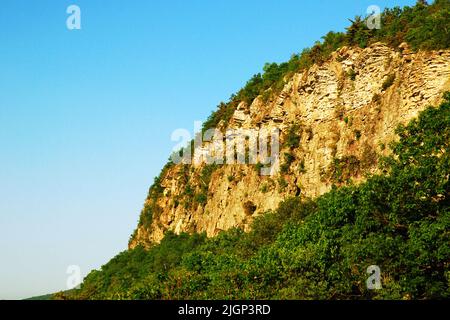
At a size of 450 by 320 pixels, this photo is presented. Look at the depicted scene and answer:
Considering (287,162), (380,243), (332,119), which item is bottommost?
(380,243)

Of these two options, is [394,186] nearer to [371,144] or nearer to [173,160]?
[371,144]

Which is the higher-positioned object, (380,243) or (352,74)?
(352,74)

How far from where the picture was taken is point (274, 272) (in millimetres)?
28531

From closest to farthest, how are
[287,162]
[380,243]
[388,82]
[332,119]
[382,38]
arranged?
[380,243]
[388,82]
[382,38]
[332,119]
[287,162]

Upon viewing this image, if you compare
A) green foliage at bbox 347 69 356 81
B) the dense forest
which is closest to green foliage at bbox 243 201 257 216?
the dense forest

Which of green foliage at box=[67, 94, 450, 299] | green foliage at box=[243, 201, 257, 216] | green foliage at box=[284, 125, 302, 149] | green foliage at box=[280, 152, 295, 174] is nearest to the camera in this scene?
green foliage at box=[67, 94, 450, 299]

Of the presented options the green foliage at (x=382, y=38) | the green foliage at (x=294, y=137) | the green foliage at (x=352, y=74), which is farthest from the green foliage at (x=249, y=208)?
the green foliage at (x=352, y=74)

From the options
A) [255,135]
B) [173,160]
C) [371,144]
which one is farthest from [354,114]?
[173,160]

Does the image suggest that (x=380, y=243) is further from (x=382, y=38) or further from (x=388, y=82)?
(x=382, y=38)

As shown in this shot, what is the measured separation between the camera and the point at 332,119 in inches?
1943

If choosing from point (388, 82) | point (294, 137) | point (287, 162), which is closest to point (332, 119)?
point (294, 137)

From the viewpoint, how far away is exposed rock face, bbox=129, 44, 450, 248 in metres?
40.4

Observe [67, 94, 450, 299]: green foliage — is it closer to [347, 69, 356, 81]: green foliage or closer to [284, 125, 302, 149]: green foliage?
[347, 69, 356, 81]: green foliage

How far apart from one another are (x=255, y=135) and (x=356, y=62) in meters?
15.0
